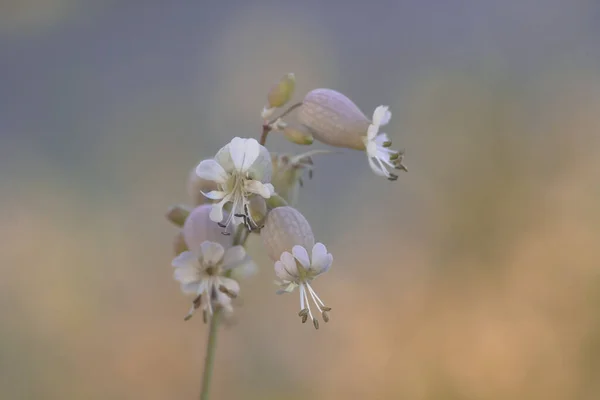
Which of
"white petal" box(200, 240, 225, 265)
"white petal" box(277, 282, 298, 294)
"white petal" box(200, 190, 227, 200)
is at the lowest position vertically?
"white petal" box(277, 282, 298, 294)

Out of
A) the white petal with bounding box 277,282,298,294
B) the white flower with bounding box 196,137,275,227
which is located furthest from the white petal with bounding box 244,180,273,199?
the white petal with bounding box 277,282,298,294

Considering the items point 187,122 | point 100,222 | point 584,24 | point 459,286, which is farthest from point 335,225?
point 584,24

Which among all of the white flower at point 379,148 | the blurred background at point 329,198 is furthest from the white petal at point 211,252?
the blurred background at point 329,198

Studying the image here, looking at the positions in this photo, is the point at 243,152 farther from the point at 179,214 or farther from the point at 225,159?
the point at 179,214

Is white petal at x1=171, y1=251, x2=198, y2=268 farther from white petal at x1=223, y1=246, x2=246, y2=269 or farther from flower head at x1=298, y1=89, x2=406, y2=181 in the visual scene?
flower head at x1=298, y1=89, x2=406, y2=181

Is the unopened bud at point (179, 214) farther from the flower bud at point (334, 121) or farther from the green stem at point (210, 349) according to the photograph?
the flower bud at point (334, 121)

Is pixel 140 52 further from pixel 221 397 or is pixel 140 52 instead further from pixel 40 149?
pixel 221 397
